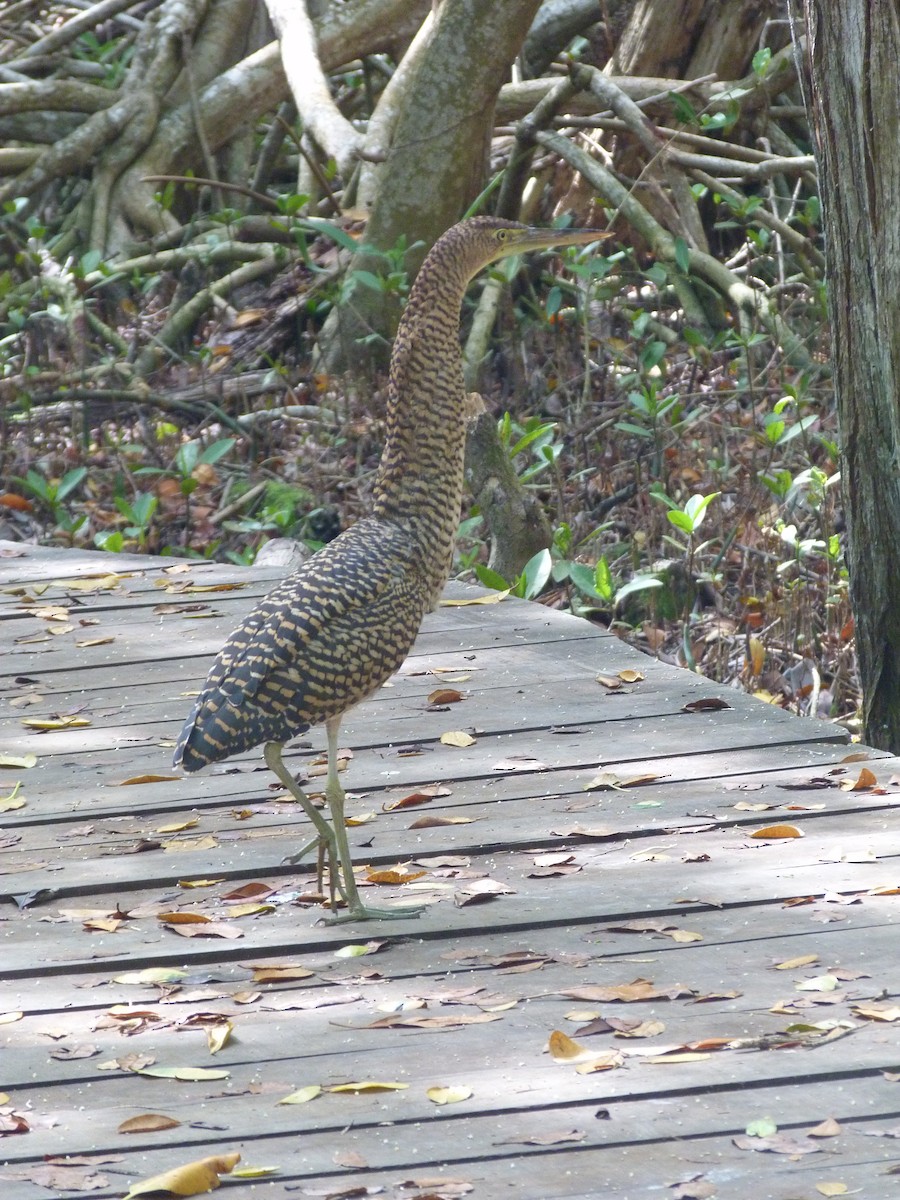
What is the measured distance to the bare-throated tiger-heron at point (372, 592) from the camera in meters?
3.45

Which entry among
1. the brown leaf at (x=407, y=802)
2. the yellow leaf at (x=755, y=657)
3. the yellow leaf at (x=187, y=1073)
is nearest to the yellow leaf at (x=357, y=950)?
the yellow leaf at (x=187, y=1073)

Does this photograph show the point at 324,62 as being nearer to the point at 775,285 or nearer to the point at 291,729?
the point at 775,285

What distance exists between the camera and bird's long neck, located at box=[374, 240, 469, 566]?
13.5 feet

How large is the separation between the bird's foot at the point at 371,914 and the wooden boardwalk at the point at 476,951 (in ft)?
0.14

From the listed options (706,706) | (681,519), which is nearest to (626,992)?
(706,706)

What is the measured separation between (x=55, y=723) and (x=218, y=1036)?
2.12 metres

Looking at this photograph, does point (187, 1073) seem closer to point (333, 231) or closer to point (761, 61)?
point (333, 231)

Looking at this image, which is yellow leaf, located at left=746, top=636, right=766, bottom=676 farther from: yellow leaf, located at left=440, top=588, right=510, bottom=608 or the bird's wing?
the bird's wing

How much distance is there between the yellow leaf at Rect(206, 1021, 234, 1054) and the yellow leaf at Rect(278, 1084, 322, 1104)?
20 centimetres

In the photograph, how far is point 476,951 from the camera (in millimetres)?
3131

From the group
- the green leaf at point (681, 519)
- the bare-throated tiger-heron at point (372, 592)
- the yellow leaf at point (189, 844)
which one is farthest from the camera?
the green leaf at point (681, 519)

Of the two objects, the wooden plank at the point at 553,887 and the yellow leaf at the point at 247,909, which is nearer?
the wooden plank at the point at 553,887

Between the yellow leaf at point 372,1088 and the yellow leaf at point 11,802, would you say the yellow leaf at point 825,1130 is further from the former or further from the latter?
the yellow leaf at point 11,802

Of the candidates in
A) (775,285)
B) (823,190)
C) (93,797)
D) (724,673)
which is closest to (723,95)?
(775,285)
